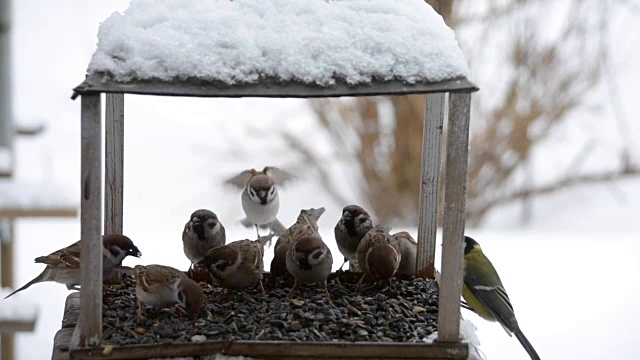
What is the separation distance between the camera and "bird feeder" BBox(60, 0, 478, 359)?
222 cm

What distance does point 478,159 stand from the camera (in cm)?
849

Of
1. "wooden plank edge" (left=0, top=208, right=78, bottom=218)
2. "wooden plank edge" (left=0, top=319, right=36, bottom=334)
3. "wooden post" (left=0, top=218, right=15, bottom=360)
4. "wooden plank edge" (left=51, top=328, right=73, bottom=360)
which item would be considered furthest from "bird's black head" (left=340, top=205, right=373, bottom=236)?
"wooden post" (left=0, top=218, right=15, bottom=360)

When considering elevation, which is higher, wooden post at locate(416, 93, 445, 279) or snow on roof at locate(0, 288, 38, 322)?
wooden post at locate(416, 93, 445, 279)

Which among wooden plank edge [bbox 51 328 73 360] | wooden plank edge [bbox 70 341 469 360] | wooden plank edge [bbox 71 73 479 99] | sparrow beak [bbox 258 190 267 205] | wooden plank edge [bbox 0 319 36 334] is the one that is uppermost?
wooden plank edge [bbox 71 73 479 99]

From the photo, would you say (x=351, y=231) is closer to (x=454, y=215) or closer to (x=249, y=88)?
(x=454, y=215)

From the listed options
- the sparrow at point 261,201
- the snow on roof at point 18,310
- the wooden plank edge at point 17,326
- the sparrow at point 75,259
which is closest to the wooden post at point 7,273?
the snow on roof at point 18,310

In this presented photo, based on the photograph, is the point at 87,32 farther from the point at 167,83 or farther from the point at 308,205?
the point at 167,83

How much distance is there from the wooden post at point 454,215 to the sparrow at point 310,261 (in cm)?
62

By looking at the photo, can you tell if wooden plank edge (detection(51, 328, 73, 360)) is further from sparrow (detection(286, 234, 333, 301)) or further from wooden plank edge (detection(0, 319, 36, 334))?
wooden plank edge (detection(0, 319, 36, 334))

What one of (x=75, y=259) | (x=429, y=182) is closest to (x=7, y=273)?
(x=75, y=259)

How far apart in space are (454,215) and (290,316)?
2.14 feet

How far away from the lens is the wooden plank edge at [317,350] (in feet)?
7.80

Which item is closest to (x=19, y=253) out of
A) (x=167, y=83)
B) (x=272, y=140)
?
(x=272, y=140)

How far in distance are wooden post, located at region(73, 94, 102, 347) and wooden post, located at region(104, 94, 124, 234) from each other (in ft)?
2.63
